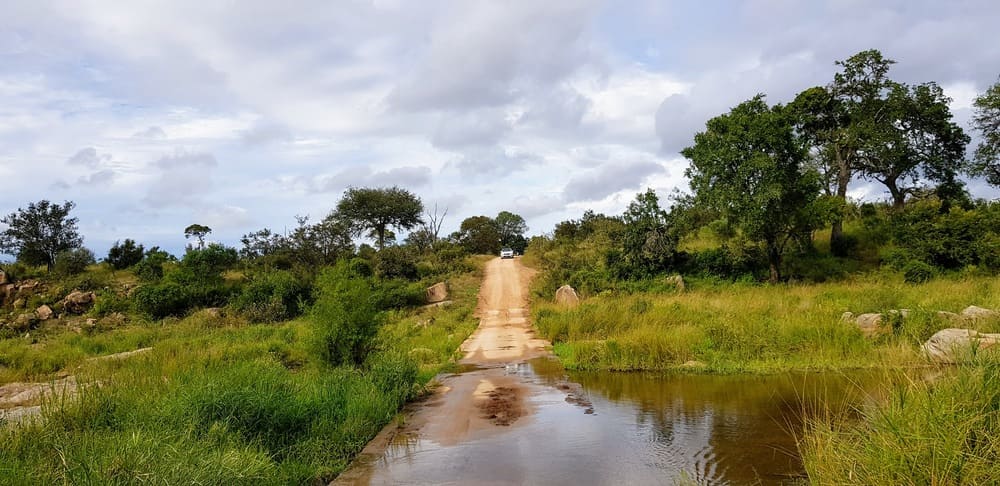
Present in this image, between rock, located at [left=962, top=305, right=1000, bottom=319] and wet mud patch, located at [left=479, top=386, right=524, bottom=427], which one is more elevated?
rock, located at [left=962, top=305, right=1000, bottom=319]

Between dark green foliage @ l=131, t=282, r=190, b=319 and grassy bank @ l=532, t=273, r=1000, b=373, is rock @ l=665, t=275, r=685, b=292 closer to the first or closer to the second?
grassy bank @ l=532, t=273, r=1000, b=373

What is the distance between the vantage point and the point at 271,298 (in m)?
28.7

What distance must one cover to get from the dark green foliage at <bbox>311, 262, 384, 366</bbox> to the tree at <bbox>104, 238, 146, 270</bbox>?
3381 cm

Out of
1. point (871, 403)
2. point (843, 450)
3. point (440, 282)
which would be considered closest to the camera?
point (843, 450)

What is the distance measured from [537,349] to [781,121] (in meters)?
15.8

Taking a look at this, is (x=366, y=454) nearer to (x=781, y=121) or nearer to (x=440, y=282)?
(x=781, y=121)

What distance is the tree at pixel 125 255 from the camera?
38.3 m

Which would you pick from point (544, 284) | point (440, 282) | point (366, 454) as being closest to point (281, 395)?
point (366, 454)

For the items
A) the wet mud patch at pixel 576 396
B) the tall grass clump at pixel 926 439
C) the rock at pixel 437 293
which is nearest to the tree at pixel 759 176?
the rock at pixel 437 293

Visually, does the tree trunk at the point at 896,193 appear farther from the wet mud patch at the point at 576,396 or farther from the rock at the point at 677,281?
the wet mud patch at the point at 576,396

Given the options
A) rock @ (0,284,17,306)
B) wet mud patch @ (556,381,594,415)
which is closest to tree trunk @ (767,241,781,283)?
wet mud patch @ (556,381,594,415)

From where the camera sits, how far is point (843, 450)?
4848 millimetres

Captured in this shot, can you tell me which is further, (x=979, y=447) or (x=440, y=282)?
(x=440, y=282)

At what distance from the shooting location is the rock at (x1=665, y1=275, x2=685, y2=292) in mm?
25944
